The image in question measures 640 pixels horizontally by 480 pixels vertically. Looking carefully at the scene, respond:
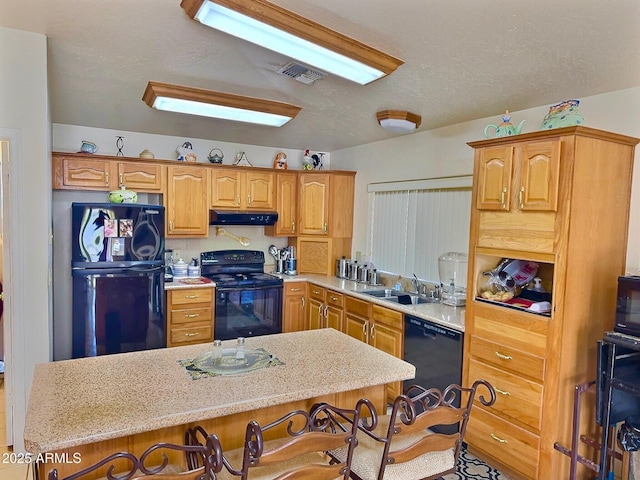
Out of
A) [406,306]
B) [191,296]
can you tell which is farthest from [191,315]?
[406,306]

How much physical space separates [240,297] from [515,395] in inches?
109

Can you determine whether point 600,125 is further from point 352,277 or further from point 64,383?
point 64,383

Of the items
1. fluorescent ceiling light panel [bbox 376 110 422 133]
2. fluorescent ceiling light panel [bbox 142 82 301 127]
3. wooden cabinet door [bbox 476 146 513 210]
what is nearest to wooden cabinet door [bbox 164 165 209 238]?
fluorescent ceiling light panel [bbox 142 82 301 127]

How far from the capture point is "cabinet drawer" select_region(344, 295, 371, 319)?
3.73 m

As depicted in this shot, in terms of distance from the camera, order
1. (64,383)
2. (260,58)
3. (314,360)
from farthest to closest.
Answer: (260,58) < (314,360) < (64,383)

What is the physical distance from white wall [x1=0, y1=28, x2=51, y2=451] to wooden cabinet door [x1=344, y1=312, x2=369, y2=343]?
7.81 feet

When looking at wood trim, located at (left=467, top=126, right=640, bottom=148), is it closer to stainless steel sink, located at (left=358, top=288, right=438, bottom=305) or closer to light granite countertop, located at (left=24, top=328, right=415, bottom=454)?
light granite countertop, located at (left=24, top=328, right=415, bottom=454)

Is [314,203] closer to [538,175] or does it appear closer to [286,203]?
[286,203]

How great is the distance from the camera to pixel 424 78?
10.1 ft

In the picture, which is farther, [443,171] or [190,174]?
[190,174]

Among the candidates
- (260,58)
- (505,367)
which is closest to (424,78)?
(260,58)

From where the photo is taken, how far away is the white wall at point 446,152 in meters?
2.52

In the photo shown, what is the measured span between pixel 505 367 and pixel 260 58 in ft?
9.28

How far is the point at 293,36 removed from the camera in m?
2.54
